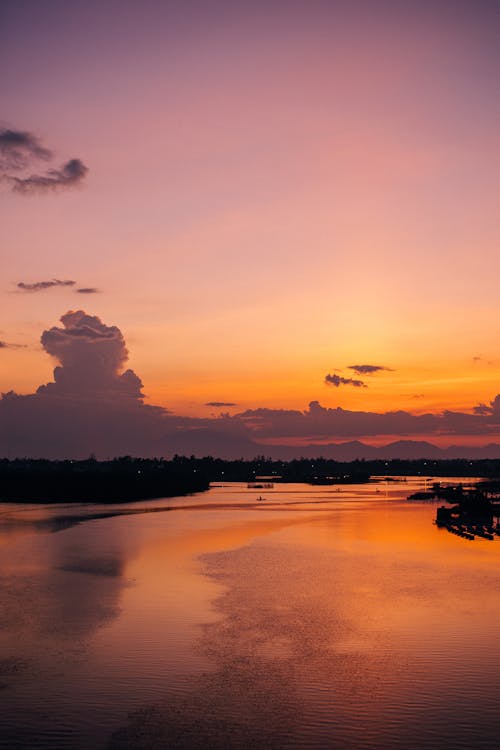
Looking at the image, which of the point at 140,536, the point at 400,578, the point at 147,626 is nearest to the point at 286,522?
the point at 140,536

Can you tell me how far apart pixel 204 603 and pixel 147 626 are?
5.97 m

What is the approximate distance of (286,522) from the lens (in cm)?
9331

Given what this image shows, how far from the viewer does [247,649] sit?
1171 inches

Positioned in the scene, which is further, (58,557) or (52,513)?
(52,513)

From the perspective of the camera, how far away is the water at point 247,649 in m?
21.3

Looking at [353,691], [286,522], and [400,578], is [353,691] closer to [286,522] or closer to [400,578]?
[400,578]

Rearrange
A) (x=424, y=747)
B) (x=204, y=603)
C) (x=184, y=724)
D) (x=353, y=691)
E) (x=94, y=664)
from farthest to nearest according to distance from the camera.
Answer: (x=204, y=603) < (x=94, y=664) < (x=353, y=691) < (x=184, y=724) < (x=424, y=747)

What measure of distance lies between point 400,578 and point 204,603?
15.3 m

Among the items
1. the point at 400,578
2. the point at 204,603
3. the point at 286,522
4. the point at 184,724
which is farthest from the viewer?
the point at 286,522

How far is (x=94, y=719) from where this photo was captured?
71.8 ft

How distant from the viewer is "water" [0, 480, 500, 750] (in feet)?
70.0

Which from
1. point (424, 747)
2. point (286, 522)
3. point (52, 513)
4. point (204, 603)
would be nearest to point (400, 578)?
point (204, 603)

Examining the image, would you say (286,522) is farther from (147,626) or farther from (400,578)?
(147,626)

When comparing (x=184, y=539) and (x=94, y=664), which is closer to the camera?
(x=94, y=664)
